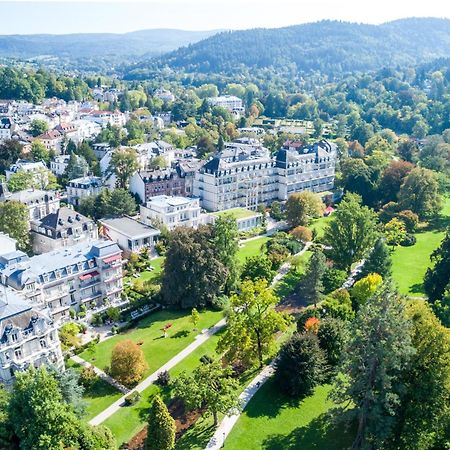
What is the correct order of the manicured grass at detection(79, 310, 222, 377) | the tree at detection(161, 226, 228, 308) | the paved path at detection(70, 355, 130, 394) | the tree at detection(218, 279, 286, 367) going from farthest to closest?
the tree at detection(161, 226, 228, 308), the manicured grass at detection(79, 310, 222, 377), the tree at detection(218, 279, 286, 367), the paved path at detection(70, 355, 130, 394)

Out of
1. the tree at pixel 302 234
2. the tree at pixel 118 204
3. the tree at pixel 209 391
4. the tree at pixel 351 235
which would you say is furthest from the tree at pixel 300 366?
the tree at pixel 118 204

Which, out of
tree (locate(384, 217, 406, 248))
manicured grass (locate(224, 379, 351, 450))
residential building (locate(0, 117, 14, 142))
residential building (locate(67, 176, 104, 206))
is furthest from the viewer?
residential building (locate(0, 117, 14, 142))

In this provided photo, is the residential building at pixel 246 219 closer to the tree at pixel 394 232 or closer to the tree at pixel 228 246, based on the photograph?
Result: the tree at pixel 228 246

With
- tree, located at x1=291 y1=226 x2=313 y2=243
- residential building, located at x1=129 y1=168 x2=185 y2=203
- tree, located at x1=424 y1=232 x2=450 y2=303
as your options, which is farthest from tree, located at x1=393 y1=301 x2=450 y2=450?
residential building, located at x1=129 y1=168 x2=185 y2=203

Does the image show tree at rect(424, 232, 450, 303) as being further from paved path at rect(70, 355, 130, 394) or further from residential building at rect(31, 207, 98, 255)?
residential building at rect(31, 207, 98, 255)

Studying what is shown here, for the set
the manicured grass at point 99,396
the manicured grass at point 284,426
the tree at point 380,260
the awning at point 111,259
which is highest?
the awning at point 111,259

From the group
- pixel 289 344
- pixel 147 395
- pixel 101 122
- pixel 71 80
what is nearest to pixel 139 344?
pixel 147 395

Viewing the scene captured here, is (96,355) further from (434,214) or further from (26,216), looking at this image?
(434,214)
